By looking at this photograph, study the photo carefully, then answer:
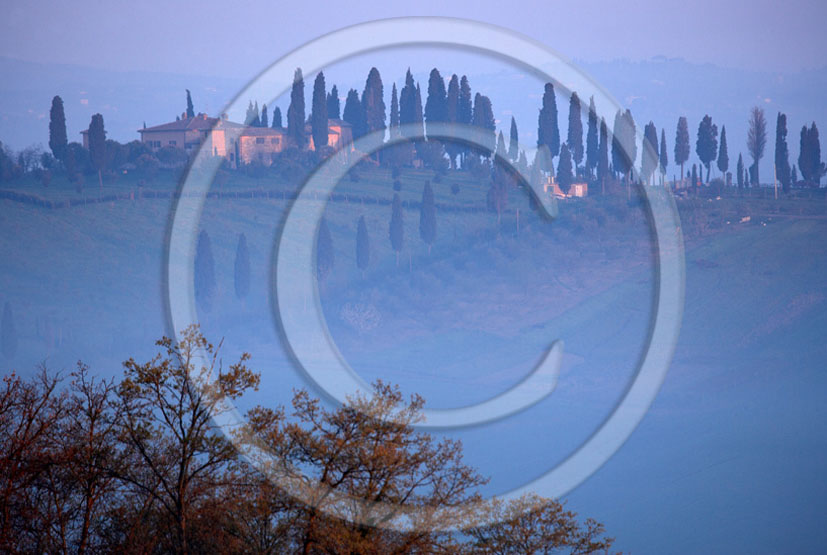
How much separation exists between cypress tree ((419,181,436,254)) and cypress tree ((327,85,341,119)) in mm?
16167

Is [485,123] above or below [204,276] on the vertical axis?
above

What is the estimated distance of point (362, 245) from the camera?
61.4 m

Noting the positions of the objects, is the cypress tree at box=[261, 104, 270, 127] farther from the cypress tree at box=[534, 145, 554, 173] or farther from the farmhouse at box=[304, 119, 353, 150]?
the cypress tree at box=[534, 145, 554, 173]

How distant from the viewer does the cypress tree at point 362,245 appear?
Answer: 6094 cm

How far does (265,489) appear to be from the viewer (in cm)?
1010

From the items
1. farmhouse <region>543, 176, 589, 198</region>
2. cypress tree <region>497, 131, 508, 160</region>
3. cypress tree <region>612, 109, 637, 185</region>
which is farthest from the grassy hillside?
cypress tree <region>612, 109, 637, 185</region>

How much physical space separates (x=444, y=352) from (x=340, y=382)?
44.8 ft

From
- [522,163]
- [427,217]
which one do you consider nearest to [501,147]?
[522,163]

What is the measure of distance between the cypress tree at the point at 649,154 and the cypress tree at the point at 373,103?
2143 centimetres

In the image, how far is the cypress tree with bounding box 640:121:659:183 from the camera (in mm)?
66750

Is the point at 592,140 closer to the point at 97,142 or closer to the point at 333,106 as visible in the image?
the point at 333,106

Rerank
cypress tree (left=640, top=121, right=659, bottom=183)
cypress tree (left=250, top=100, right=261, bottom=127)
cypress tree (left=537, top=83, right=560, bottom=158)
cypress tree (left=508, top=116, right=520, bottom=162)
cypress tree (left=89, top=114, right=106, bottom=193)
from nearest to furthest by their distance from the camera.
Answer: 1. cypress tree (left=89, top=114, right=106, bottom=193)
2. cypress tree (left=640, top=121, right=659, bottom=183)
3. cypress tree (left=537, top=83, right=560, bottom=158)
4. cypress tree (left=508, top=116, right=520, bottom=162)
5. cypress tree (left=250, top=100, right=261, bottom=127)

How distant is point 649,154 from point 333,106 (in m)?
27.0

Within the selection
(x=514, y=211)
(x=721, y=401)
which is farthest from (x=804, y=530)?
(x=514, y=211)
